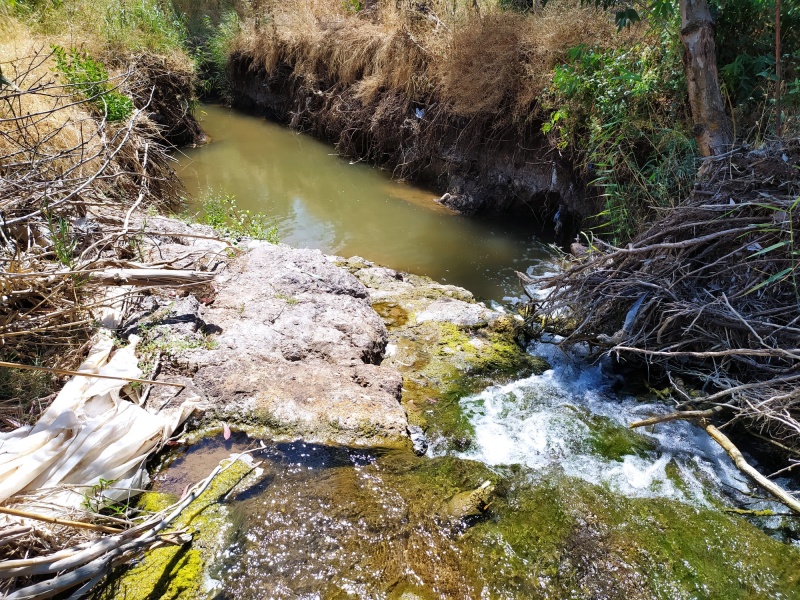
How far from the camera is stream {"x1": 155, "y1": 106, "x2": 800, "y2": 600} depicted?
7.00 feet

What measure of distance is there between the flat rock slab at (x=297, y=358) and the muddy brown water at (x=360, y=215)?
181 centimetres

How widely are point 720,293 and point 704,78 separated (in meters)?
1.68

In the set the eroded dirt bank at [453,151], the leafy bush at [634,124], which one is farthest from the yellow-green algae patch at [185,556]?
the eroded dirt bank at [453,151]

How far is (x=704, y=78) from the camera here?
12.5 feet

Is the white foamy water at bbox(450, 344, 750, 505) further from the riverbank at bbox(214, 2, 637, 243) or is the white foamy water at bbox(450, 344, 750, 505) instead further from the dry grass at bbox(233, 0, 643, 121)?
the dry grass at bbox(233, 0, 643, 121)

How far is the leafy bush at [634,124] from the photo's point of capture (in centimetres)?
425

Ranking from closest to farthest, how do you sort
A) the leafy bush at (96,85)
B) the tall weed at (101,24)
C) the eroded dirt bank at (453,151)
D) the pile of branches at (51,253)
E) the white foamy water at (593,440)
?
the pile of branches at (51,253), the white foamy water at (593,440), the leafy bush at (96,85), the eroded dirt bank at (453,151), the tall weed at (101,24)

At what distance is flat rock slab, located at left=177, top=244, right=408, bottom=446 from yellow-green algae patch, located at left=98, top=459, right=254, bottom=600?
467 millimetres

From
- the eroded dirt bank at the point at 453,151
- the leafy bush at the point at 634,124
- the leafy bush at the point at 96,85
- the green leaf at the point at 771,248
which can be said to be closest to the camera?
the green leaf at the point at 771,248

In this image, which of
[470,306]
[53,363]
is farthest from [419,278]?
[53,363]

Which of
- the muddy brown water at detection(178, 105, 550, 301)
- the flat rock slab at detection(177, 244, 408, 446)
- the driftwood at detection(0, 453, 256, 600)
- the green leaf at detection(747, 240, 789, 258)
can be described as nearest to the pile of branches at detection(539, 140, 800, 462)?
the green leaf at detection(747, 240, 789, 258)

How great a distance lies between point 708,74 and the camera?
381 cm

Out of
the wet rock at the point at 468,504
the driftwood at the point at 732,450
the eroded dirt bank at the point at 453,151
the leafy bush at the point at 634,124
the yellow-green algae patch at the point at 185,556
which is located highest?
the leafy bush at the point at 634,124

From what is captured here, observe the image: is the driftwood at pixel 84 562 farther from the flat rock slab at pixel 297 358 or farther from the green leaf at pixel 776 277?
the green leaf at pixel 776 277
